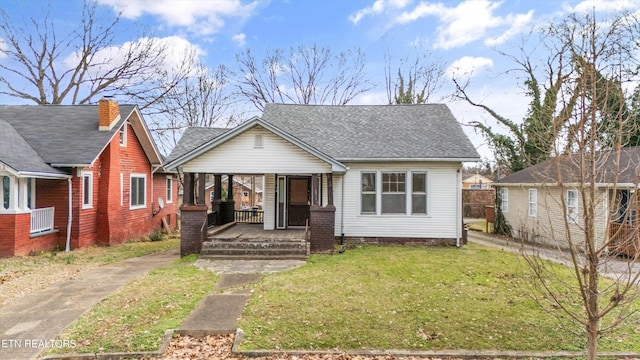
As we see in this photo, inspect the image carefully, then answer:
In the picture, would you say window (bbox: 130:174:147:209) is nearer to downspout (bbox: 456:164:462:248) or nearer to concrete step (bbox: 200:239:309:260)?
concrete step (bbox: 200:239:309:260)

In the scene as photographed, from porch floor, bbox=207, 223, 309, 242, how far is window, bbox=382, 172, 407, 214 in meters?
3.32

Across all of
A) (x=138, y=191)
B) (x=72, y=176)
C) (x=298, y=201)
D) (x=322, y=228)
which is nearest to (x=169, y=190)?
(x=138, y=191)

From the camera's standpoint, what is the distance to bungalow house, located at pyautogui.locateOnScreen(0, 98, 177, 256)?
11.4m

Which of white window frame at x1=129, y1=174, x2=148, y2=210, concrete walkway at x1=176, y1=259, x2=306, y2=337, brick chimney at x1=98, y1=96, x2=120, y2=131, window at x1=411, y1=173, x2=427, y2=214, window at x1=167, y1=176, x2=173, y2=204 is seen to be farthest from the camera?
window at x1=167, y1=176, x2=173, y2=204

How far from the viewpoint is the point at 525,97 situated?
23.6 m

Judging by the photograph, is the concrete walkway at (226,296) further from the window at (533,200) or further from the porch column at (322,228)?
the window at (533,200)

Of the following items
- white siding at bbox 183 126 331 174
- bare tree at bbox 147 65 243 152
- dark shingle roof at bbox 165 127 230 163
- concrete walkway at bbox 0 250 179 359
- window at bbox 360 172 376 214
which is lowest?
concrete walkway at bbox 0 250 179 359

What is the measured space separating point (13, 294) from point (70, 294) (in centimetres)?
120

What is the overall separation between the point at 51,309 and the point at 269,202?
790 cm

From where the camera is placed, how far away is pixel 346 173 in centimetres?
1339

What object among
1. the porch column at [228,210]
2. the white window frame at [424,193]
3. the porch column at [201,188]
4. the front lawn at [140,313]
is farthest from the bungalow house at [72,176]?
the white window frame at [424,193]

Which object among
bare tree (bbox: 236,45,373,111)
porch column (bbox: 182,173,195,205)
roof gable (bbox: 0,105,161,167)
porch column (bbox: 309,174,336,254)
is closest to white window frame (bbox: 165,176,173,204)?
roof gable (bbox: 0,105,161,167)

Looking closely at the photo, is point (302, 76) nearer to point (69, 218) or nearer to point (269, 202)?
point (269, 202)

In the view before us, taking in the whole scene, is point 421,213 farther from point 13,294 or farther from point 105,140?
point 105,140
